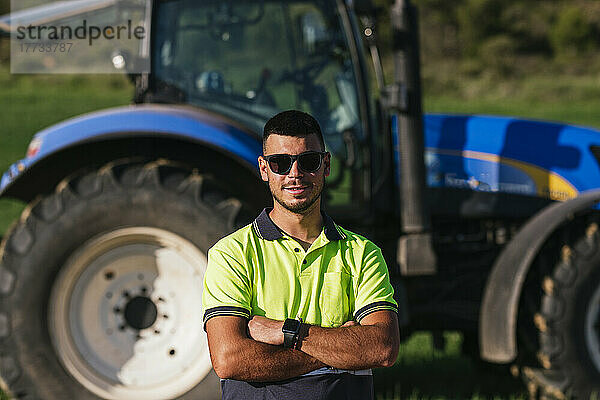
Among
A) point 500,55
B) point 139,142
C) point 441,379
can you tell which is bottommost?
point 441,379

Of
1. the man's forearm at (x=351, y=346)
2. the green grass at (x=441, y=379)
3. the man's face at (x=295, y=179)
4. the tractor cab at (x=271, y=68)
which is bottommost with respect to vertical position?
the green grass at (x=441, y=379)

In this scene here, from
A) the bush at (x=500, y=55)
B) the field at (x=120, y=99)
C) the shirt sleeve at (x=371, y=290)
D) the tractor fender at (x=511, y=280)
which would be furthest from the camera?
the bush at (x=500, y=55)

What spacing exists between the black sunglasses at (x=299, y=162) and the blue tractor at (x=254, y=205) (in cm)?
187

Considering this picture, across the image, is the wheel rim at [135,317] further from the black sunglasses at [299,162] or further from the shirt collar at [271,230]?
the black sunglasses at [299,162]

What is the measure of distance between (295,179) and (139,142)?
7.21 feet

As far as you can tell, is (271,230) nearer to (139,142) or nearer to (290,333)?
(290,333)

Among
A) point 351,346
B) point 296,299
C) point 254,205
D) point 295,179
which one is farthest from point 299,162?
point 254,205

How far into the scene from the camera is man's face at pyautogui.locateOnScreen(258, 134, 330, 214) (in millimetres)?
2396

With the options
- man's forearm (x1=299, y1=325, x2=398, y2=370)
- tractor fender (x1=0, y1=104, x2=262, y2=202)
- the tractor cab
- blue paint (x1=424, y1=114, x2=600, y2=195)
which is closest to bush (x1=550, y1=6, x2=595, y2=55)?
blue paint (x1=424, y1=114, x2=600, y2=195)

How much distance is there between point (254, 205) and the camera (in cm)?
452

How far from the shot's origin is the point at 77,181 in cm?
430

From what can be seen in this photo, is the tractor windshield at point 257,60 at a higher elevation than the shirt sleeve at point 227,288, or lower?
higher

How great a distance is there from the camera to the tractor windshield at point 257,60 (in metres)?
4.73

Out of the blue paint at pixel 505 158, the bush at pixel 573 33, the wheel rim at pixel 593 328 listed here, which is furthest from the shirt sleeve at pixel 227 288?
the bush at pixel 573 33
